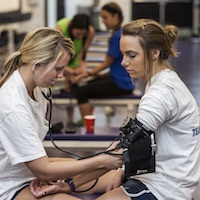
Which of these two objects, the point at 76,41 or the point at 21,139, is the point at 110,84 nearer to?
the point at 76,41

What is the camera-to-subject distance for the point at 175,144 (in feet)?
7.24

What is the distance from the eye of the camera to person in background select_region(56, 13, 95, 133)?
5.30 m

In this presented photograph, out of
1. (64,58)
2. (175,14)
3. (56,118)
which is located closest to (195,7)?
(175,14)

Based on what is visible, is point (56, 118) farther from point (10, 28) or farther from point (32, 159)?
point (10, 28)

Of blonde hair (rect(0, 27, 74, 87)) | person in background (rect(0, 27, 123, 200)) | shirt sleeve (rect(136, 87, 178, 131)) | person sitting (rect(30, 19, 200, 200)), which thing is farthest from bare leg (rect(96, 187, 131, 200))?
blonde hair (rect(0, 27, 74, 87))

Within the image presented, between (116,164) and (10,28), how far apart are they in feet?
30.2

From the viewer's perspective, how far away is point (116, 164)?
2260mm

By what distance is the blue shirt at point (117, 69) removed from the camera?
512 centimetres

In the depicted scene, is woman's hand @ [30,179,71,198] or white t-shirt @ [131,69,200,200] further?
woman's hand @ [30,179,71,198]

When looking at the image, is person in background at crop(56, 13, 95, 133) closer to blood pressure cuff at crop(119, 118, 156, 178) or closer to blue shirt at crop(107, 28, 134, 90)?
blue shirt at crop(107, 28, 134, 90)

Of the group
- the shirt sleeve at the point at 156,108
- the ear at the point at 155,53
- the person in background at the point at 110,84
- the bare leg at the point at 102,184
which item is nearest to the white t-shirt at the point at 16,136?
the bare leg at the point at 102,184

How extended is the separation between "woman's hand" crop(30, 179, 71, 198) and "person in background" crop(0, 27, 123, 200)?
0.02 metres

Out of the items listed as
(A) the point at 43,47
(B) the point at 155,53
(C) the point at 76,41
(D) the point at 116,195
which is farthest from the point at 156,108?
(C) the point at 76,41

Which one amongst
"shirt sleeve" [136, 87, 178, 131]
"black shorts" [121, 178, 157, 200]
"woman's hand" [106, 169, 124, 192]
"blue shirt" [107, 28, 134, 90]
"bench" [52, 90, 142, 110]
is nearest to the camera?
"shirt sleeve" [136, 87, 178, 131]
